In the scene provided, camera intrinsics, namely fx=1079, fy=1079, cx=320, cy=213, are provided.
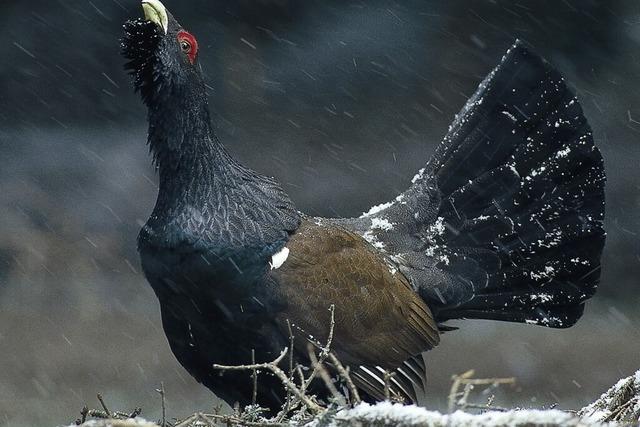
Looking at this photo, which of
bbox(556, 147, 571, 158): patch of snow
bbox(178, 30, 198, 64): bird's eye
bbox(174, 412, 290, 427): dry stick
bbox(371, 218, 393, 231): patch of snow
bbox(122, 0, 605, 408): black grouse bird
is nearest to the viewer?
bbox(174, 412, 290, 427): dry stick

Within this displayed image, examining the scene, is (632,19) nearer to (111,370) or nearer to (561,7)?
(561,7)

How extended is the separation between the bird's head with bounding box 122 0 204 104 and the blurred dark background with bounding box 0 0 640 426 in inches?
79.8

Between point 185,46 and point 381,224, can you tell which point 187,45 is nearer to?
point 185,46

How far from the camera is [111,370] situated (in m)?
4.79

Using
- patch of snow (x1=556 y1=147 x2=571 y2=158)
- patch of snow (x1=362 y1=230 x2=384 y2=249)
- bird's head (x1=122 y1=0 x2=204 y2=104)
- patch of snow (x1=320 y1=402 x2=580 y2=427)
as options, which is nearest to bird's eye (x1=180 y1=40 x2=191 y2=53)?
bird's head (x1=122 y1=0 x2=204 y2=104)

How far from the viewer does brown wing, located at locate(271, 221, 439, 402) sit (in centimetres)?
267

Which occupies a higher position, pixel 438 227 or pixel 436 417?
pixel 438 227

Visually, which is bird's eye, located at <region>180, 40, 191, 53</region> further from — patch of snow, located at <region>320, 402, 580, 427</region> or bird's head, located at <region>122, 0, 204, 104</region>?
patch of snow, located at <region>320, 402, 580, 427</region>

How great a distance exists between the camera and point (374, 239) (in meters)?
3.19

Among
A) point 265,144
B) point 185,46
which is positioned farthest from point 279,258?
point 265,144

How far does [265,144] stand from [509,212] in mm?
1941

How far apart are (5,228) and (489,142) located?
103 inches

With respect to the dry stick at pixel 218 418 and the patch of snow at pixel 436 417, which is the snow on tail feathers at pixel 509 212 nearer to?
the dry stick at pixel 218 418

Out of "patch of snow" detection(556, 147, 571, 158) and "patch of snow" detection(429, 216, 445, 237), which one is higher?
"patch of snow" detection(556, 147, 571, 158)
